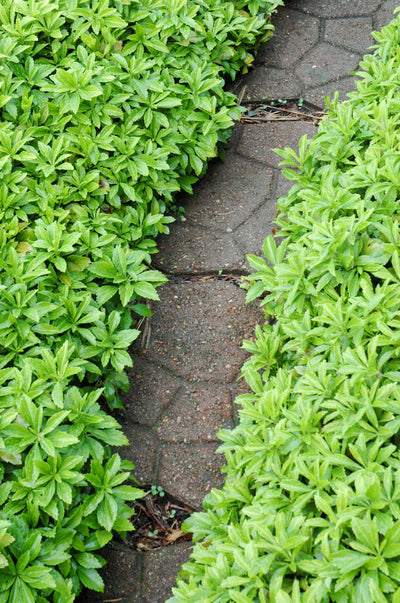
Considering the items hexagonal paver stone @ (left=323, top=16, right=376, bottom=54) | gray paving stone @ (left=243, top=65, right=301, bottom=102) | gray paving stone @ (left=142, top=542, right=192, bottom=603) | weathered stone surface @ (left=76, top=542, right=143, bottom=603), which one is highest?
hexagonal paver stone @ (left=323, top=16, right=376, bottom=54)

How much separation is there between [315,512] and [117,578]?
91 centimetres

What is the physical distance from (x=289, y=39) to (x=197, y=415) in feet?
9.27

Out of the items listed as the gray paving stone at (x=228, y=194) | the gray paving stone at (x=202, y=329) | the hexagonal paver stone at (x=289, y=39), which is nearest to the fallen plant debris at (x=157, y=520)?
the gray paving stone at (x=202, y=329)

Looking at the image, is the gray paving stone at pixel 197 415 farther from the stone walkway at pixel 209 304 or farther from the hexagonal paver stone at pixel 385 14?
the hexagonal paver stone at pixel 385 14

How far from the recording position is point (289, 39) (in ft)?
14.6

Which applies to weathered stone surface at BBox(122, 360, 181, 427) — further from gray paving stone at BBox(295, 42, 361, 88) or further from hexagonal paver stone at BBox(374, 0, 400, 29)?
hexagonal paver stone at BBox(374, 0, 400, 29)

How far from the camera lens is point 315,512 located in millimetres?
1844

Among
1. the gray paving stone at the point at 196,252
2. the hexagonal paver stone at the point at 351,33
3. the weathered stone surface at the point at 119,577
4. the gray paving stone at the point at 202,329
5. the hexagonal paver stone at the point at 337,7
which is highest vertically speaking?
the hexagonal paver stone at the point at 337,7

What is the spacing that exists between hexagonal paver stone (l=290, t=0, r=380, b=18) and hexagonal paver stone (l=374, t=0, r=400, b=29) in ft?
0.16

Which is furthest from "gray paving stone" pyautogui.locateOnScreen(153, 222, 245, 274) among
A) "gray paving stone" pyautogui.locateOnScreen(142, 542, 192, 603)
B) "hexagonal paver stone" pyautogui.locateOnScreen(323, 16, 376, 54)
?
"hexagonal paver stone" pyautogui.locateOnScreen(323, 16, 376, 54)

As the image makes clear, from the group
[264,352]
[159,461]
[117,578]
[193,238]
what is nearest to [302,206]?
[264,352]

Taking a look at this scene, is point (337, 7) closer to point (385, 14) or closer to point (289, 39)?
point (385, 14)

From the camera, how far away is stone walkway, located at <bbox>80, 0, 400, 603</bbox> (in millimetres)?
2611

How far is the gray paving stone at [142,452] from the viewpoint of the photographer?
8.71 feet
